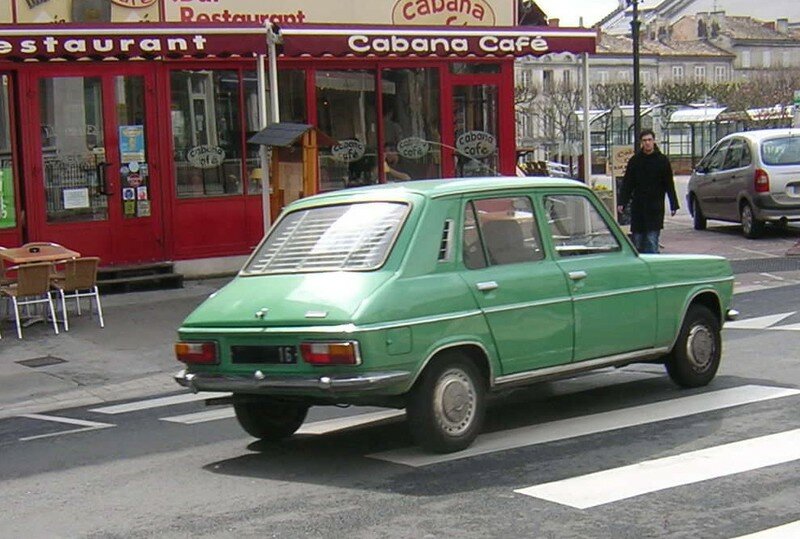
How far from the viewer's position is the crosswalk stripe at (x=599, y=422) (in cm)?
738

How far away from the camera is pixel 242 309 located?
7.39 meters

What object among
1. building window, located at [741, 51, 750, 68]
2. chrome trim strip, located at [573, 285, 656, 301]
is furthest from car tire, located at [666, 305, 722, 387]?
building window, located at [741, 51, 750, 68]

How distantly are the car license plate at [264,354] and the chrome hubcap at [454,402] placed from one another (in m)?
0.88

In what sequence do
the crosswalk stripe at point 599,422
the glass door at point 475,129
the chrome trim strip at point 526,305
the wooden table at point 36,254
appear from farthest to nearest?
1. the glass door at point 475,129
2. the wooden table at point 36,254
3. the chrome trim strip at point 526,305
4. the crosswalk stripe at point 599,422

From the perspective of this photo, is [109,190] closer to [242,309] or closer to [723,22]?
[242,309]

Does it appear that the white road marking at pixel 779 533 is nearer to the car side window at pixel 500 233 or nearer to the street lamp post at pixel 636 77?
the car side window at pixel 500 233

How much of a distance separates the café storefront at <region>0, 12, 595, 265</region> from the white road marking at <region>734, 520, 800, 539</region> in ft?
31.5

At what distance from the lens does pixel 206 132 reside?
16.7m

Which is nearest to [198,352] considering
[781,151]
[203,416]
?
[203,416]

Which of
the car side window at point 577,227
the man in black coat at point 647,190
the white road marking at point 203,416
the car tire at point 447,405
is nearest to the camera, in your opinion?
the car tire at point 447,405

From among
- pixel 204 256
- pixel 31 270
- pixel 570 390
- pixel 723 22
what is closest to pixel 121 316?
pixel 31 270

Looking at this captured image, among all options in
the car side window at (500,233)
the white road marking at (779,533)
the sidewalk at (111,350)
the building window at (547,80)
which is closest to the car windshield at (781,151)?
the sidewalk at (111,350)

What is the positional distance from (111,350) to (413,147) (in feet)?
22.2

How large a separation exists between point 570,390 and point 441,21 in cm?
1012
